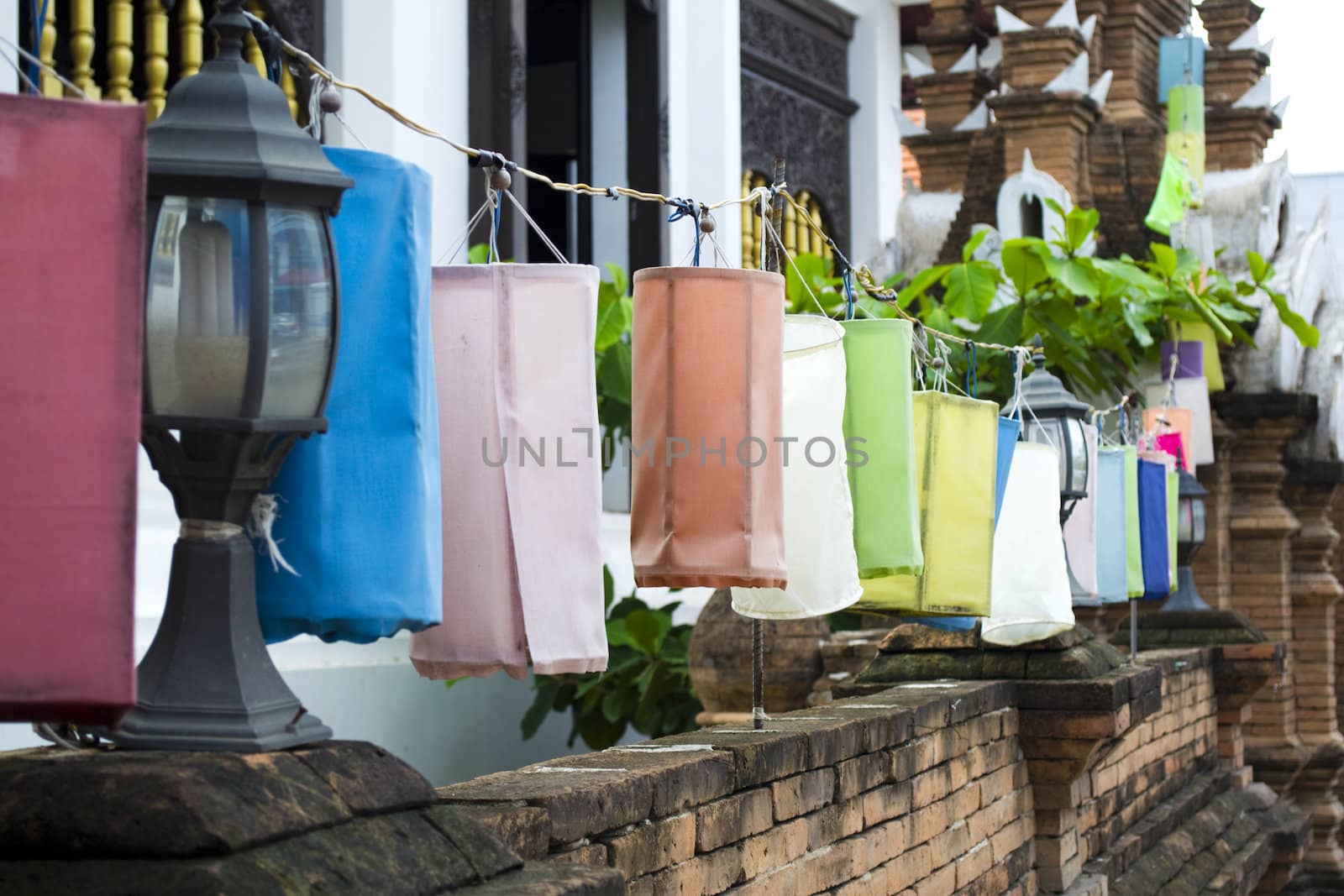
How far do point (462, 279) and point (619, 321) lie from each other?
228 inches

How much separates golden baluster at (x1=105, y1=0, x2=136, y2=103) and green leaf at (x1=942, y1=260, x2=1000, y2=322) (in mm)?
4257

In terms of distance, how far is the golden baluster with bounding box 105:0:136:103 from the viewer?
25.0 feet

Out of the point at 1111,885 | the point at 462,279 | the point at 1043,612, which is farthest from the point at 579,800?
the point at 1111,885

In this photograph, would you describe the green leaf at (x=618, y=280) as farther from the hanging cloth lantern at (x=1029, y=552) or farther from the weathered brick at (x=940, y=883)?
the weathered brick at (x=940, y=883)

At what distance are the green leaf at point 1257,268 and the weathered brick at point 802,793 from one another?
7275mm

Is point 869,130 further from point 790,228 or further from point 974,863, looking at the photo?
point 974,863

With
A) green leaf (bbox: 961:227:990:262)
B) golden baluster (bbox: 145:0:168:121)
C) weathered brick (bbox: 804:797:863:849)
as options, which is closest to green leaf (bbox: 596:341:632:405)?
green leaf (bbox: 961:227:990:262)

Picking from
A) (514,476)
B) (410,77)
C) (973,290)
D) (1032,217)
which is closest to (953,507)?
(514,476)

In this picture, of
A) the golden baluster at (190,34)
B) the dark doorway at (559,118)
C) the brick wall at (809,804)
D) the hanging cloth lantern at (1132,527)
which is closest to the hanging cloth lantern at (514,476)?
the brick wall at (809,804)

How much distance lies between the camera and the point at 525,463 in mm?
3016

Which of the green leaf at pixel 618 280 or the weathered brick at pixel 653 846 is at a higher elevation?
the green leaf at pixel 618 280

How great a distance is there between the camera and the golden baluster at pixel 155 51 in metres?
7.88

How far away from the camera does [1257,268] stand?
1091cm

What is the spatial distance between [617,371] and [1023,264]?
7.65 ft
